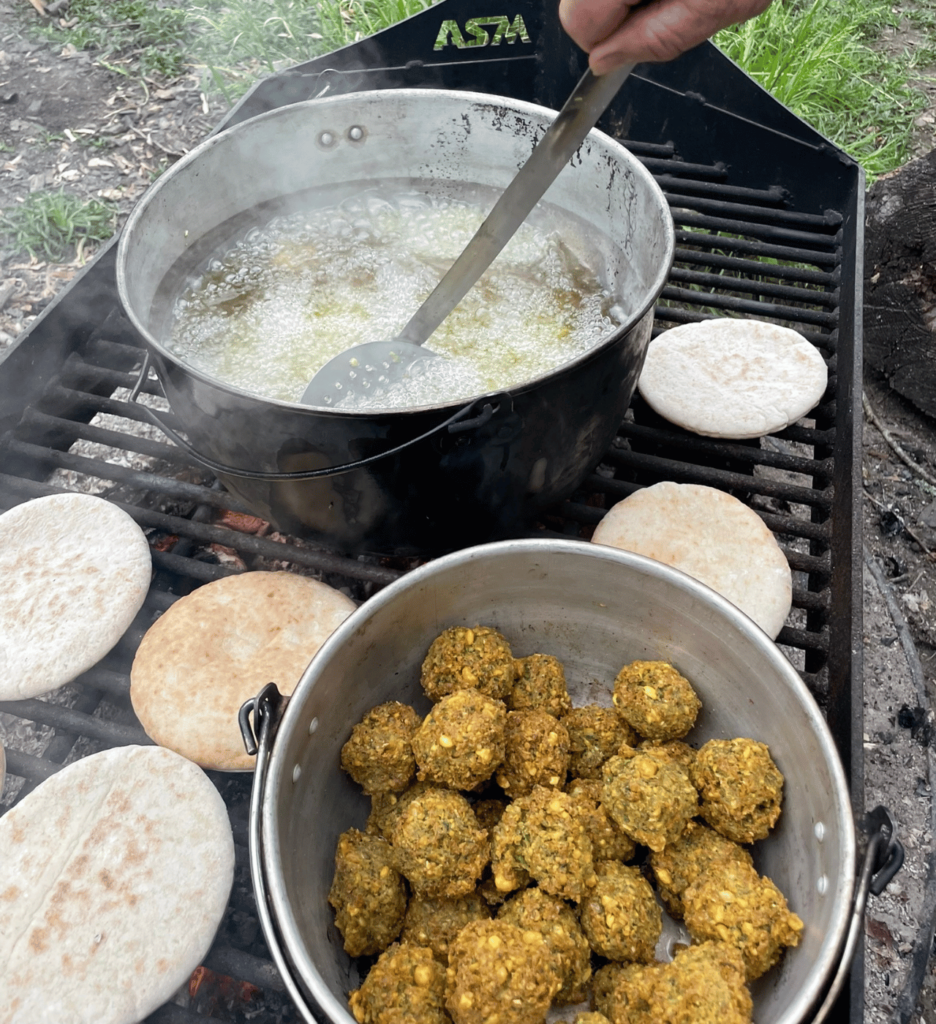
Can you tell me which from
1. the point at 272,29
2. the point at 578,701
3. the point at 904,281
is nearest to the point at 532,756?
the point at 578,701

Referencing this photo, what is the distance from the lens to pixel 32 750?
2.41 metres

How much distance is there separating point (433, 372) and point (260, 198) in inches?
41.0

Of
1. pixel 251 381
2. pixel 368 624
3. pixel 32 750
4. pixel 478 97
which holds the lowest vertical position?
pixel 32 750

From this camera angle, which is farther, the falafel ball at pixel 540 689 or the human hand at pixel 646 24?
the falafel ball at pixel 540 689

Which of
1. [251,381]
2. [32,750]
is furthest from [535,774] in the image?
[32,750]

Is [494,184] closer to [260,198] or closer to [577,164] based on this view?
[577,164]

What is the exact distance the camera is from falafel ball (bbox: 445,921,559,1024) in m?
1.36

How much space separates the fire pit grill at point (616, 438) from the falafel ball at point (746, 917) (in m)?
0.31

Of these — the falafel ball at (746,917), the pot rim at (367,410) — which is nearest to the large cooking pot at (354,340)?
the pot rim at (367,410)

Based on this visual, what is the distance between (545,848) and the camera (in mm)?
1562

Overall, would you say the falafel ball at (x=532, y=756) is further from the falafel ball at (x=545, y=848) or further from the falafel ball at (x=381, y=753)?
the falafel ball at (x=381, y=753)

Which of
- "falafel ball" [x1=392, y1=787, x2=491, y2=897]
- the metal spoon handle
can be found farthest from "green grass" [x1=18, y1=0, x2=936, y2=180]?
"falafel ball" [x1=392, y1=787, x2=491, y2=897]

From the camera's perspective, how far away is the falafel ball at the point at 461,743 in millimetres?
1672

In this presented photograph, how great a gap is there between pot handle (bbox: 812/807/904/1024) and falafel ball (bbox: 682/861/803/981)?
5.5 inches
